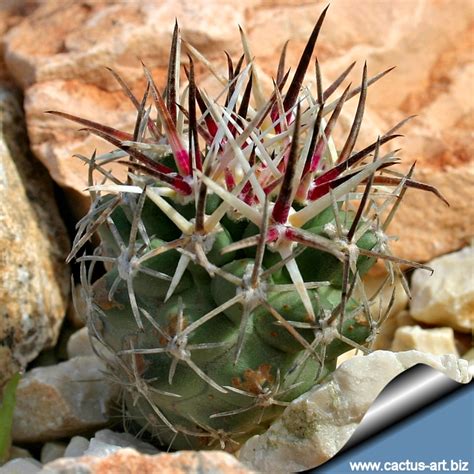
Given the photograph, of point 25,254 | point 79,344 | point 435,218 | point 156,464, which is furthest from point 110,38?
point 156,464

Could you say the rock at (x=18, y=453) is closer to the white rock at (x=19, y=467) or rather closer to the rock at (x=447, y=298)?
the white rock at (x=19, y=467)

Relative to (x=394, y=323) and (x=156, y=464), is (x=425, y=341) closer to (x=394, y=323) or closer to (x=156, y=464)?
(x=394, y=323)

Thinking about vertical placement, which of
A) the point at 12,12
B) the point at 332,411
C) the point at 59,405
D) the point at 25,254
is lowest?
the point at 59,405

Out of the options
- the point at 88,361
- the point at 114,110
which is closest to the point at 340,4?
the point at 114,110

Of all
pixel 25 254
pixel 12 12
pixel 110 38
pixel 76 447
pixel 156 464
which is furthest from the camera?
pixel 12 12

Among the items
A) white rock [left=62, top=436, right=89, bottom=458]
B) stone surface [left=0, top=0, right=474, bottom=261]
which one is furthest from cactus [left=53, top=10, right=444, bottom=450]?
stone surface [left=0, top=0, right=474, bottom=261]

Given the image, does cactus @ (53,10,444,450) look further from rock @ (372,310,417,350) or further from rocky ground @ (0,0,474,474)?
rock @ (372,310,417,350)
